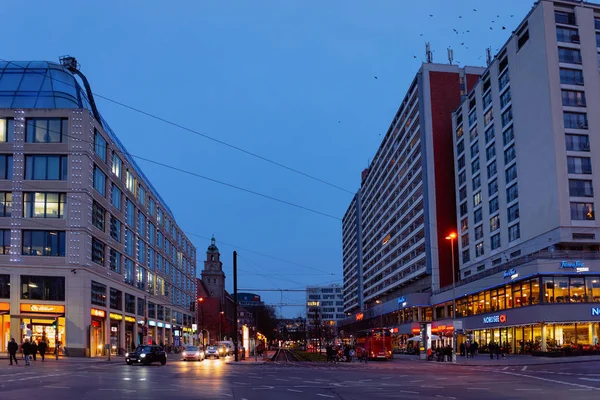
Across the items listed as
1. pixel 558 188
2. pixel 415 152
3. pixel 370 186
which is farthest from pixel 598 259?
pixel 370 186

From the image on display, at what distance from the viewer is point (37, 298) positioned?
6088 centimetres

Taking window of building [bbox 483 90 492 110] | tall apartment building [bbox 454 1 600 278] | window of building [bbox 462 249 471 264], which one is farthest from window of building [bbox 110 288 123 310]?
window of building [bbox 483 90 492 110]

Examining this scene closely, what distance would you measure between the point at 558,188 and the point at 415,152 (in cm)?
4133

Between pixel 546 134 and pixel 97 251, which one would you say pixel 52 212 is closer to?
pixel 97 251

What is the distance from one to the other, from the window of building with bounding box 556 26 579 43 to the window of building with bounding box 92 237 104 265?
54415 mm

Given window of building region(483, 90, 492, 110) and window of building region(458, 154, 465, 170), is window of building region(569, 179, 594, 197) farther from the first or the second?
window of building region(458, 154, 465, 170)

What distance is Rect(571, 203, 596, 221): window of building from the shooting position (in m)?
69.9

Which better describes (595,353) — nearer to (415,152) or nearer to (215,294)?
(415,152)

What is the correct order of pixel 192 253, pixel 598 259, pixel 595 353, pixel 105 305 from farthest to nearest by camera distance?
pixel 192 253 → pixel 105 305 → pixel 598 259 → pixel 595 353

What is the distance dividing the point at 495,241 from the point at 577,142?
18.6m

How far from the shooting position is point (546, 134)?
7156 cm

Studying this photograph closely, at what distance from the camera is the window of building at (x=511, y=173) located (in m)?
78.9

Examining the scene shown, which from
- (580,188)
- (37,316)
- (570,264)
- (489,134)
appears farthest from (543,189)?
(37,316)

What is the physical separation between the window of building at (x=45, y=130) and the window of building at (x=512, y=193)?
1992 inches
